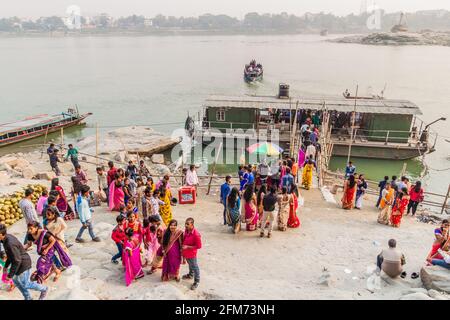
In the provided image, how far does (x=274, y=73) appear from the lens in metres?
65.9

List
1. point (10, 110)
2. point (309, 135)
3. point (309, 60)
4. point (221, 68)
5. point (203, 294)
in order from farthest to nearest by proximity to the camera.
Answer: point (309, 60) < point (221, 68) < point (10, 110) < point (309, 135) < point (203, 294)

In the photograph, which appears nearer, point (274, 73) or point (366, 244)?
point (366, 244)

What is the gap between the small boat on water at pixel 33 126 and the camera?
25766 mm

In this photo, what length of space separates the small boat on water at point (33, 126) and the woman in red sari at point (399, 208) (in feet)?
70.2

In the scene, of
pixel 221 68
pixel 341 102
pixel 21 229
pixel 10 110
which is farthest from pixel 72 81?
pixel 21 229

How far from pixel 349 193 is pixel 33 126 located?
23.6 metres

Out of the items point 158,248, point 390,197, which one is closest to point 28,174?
point 158,248

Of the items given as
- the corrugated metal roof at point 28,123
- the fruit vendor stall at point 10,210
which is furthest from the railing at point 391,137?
the corrugated metal roof at point 28,123

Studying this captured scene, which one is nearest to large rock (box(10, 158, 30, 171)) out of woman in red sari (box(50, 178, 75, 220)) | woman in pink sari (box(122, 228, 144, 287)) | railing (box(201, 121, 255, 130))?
woman in red sari (box(50, 178, 75, 220))

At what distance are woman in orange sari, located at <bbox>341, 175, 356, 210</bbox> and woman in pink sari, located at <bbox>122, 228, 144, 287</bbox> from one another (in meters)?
7.40

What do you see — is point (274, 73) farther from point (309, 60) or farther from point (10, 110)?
point (10, 110)

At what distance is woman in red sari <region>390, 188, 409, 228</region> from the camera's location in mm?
10602

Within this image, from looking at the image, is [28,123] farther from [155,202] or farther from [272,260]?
[272,260]
